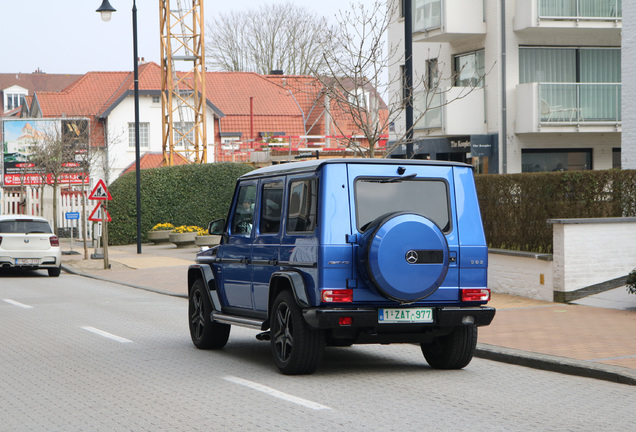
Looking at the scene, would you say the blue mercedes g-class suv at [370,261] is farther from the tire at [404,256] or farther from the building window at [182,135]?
the building window at [182,135]

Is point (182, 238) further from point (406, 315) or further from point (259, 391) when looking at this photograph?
point (259, 391)

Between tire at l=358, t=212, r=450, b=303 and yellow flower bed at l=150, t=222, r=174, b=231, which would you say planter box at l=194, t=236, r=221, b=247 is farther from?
tire at l=358, t=212, r=450, b=303

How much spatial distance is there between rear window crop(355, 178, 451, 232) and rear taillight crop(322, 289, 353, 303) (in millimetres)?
604

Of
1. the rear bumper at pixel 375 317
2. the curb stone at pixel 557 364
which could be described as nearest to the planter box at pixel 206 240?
the curb stone at pixel 557 364

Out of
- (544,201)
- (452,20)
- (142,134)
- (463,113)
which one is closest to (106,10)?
(452,20)

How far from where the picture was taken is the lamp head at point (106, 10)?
30.5 m

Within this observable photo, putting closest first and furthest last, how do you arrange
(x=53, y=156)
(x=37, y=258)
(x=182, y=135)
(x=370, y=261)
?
1. (x=370, y=261)
2. (x=37, y=258)
3. (x=53, y=156)
4. (x=182, y=135)

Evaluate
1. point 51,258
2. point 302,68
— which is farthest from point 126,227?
point 302,68

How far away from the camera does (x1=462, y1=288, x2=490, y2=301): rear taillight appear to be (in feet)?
31.2

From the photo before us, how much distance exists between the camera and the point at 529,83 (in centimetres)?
2933

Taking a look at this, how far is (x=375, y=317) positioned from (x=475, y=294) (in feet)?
3.63

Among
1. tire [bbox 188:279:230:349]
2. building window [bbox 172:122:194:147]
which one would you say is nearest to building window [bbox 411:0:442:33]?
building window [bbox 172:122:194:147]

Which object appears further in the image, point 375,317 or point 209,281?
point 209,281

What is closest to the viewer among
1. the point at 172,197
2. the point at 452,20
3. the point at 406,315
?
the point at 406,315
